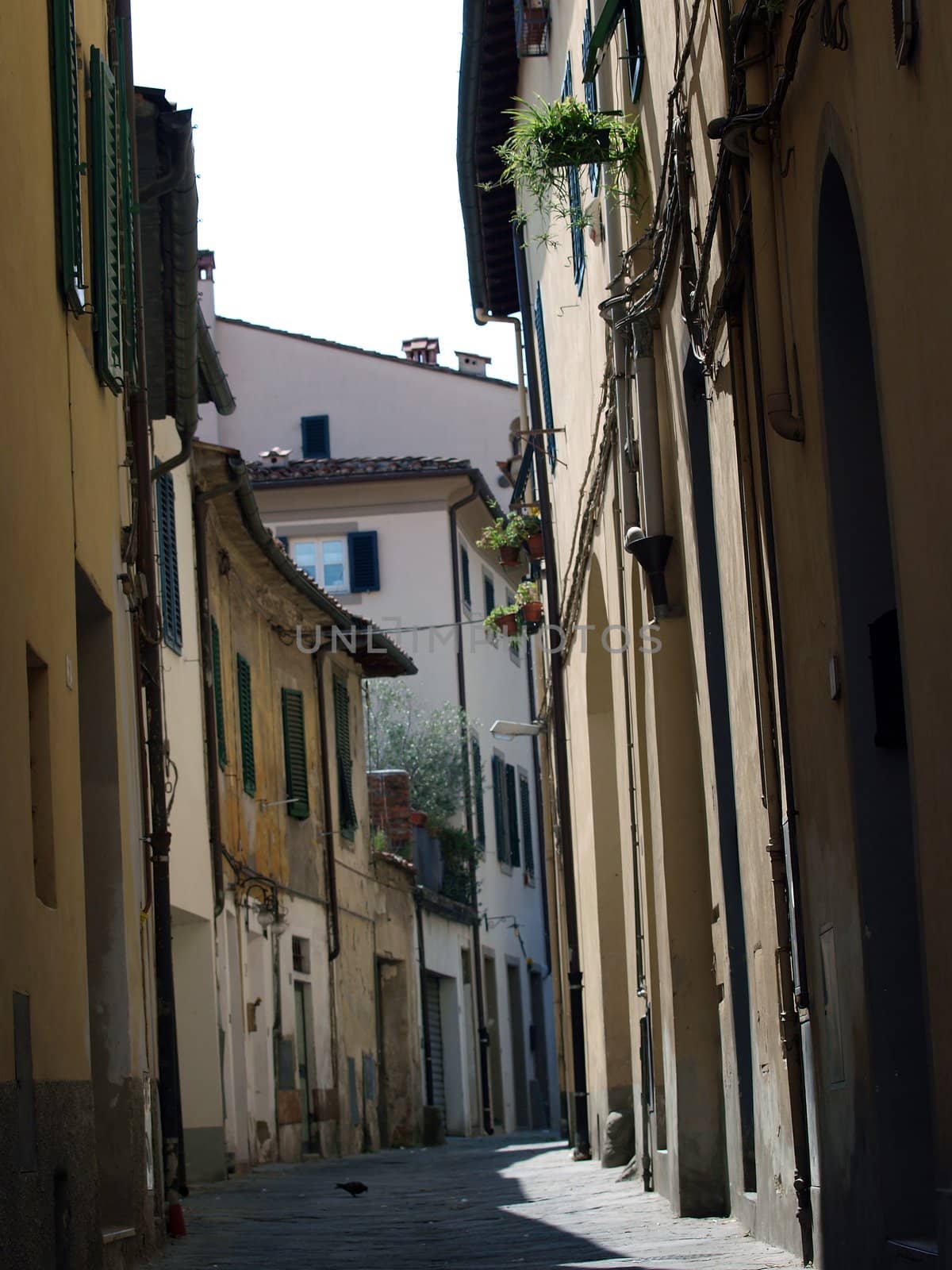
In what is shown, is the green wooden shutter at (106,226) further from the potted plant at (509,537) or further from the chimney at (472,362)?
the chimney at (472,362)

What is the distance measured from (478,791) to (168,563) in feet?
58.3

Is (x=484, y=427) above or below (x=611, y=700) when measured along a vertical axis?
above

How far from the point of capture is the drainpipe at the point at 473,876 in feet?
99.9

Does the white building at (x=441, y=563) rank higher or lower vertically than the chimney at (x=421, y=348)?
lower

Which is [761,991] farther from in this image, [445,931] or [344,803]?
[445,931]

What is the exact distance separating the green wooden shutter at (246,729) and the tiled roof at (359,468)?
41.3ft

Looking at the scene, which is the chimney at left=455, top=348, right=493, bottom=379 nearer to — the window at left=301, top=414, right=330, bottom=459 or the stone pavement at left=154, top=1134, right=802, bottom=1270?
the window at left=301, top=414, right=330, bottom=459

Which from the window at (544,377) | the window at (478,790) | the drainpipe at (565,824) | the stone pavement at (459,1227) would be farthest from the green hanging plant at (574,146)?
the window at (478,790)

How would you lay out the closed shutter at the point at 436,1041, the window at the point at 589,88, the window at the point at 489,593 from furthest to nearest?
the window at the point at 489,593
the closed shutter at the point at 436,1041
the window at the point at 589,88

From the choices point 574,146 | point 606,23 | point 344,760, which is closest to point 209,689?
point 574,146

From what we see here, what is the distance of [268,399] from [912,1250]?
32011 mm

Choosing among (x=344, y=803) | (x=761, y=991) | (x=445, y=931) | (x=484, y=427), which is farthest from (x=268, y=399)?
(x=761, y=991)

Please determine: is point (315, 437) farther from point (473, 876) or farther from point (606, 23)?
point (606, 23)

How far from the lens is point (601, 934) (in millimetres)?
14391
